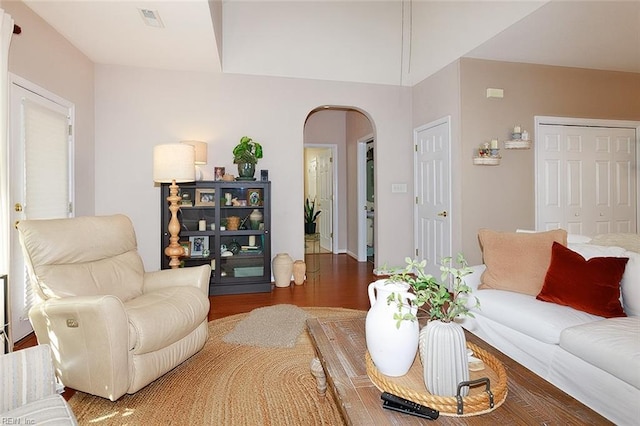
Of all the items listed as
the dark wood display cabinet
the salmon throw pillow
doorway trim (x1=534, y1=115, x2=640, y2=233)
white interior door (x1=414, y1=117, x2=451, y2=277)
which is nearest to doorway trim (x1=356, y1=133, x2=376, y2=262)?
white interior door (x1=414, y1=117, x2=451, y2=277)

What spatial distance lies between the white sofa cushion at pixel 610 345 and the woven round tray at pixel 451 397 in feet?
2.07

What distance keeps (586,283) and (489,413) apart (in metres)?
1.34

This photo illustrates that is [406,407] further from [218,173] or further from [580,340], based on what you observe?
[218,173]

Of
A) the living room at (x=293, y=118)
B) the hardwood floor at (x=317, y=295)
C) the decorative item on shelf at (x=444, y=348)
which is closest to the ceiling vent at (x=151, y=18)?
the living room at (x=293, y=118)

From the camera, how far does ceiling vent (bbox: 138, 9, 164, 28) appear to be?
2785mm

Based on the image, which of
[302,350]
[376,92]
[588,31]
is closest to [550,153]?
[588,31]

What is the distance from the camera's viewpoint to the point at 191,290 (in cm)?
226

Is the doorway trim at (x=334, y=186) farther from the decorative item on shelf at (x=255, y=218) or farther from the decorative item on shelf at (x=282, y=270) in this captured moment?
the decorative item on shelf at (x=255, y=218)

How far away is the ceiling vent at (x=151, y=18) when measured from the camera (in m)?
2.79

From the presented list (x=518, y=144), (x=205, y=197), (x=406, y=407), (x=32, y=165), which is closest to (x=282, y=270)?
(x=205, y=197)

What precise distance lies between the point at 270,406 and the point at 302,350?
2.19 feet

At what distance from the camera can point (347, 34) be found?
445 cm

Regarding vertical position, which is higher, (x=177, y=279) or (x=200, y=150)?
(x=200, y=150)

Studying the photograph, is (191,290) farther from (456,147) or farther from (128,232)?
(456,147)
